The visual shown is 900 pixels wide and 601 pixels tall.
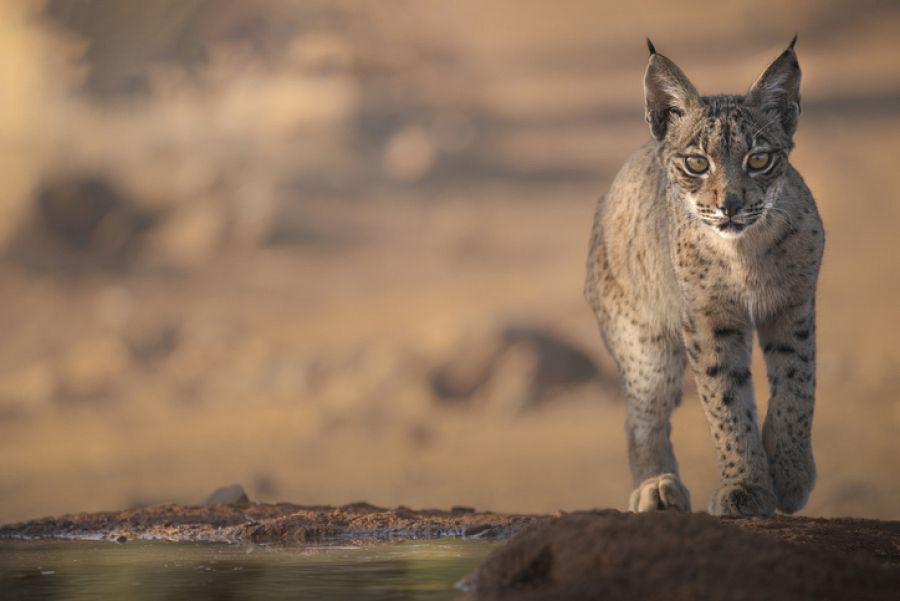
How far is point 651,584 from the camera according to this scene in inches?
147

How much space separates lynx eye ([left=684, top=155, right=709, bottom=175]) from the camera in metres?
6.83

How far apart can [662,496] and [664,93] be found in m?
2.49

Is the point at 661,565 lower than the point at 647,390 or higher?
lower

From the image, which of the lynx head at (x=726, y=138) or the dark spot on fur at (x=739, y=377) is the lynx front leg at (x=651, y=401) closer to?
the dark spot on fur at (x=739, y=377)

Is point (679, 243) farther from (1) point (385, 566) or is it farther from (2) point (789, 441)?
(1) point (385, 566)

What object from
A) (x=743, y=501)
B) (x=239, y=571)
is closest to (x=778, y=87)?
(x=743, y=501)

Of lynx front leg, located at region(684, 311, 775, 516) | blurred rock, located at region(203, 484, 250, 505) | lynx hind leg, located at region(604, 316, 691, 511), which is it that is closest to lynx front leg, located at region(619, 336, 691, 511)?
lynx hind leg, located at region(604, 316, 691, 511)

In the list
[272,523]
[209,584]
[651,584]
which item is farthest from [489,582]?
[272,523]

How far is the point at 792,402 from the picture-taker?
727 cm

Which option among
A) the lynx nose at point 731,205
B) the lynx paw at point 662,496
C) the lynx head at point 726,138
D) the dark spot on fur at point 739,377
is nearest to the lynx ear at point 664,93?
the lynx head at point 726,138

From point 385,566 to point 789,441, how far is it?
2.84 m

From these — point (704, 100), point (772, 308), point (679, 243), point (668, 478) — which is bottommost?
point (668, 478)

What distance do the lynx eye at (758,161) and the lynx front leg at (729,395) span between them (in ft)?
3.22

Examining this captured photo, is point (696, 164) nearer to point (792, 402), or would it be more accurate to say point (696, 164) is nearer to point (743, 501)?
point (792, 402)
